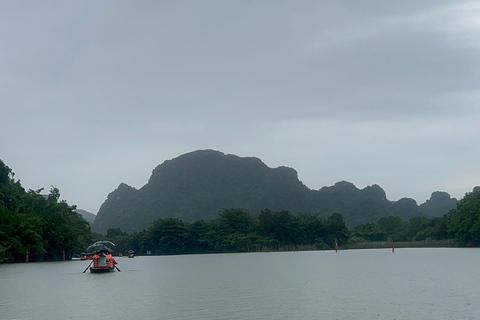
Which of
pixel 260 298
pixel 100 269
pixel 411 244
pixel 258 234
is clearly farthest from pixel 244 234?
pixel 260 298

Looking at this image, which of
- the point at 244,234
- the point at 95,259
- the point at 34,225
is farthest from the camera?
the point at 244,234

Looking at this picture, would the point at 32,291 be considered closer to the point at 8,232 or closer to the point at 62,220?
the point at 8,232

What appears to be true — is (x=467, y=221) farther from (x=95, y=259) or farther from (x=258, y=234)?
(x=95, y=259)

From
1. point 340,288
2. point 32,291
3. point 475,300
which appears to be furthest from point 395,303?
point 32,291

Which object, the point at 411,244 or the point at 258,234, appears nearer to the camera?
the point at 411,244

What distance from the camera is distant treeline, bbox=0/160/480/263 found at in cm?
6259

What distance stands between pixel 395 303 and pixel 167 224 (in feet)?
250

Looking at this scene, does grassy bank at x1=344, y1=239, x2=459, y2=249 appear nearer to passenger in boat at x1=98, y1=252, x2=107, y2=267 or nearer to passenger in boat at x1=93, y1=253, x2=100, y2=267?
passenger in boat at x1=98, y1=252, x2=107, y2=267

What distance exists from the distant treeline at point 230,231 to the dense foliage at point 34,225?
104 millimetres

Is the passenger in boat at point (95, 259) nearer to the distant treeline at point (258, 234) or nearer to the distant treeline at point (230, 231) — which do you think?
the distant treeline at point (230, 231)

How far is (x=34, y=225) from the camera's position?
185 feet

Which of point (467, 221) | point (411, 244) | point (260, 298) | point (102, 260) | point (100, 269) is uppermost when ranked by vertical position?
point (467, 221)

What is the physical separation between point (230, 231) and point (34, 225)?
127ft

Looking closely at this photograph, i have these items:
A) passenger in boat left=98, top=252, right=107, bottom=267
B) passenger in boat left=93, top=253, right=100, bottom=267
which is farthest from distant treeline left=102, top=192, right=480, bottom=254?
Result: passenger in boat left=93, top=253, right=100, bottom=267
